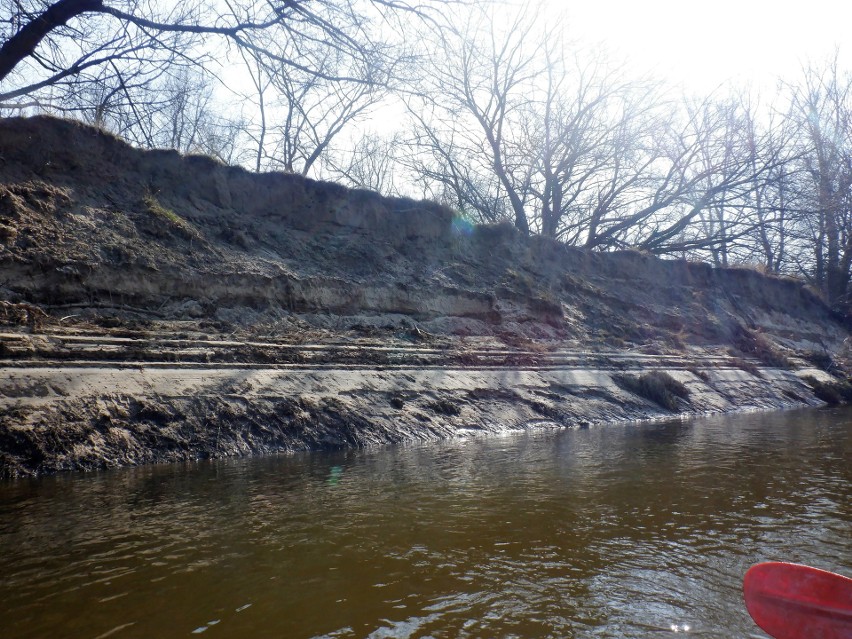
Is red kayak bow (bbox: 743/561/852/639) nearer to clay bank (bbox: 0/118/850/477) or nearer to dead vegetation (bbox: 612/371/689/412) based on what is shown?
clay bank (bbox: 0/118/850/477)

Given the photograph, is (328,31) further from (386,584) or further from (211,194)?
(386,584)

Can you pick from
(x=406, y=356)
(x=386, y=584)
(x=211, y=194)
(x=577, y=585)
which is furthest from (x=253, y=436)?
(x=211, y=194)

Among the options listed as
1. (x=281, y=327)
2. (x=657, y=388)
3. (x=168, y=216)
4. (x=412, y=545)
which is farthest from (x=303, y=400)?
(x=657, y=388)

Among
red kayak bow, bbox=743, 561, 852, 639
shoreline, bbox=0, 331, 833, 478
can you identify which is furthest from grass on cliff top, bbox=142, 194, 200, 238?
red kayak bow, bbox=743, 561, 852, 639

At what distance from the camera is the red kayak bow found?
1.99 metres

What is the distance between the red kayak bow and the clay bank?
15.4 ft

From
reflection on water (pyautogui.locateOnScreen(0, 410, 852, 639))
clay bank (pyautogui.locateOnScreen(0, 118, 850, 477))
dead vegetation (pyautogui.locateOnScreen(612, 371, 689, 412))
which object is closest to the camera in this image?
reflection on water (pyautogui.locateOnScreen(0, 410, 852, 639))

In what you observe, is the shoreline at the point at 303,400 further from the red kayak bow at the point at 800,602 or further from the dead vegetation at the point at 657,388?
the red kayak bow at the point at 800,602

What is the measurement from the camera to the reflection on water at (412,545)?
2.37 m

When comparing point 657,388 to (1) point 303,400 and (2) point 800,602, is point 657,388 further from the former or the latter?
(2) point 800,602

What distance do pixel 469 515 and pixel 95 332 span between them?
4654mm

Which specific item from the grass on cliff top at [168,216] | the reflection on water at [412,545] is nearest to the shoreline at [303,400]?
the reflection on water at [412,545]

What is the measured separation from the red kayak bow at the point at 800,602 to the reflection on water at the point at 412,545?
8.3 inches

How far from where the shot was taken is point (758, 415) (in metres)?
10.3
